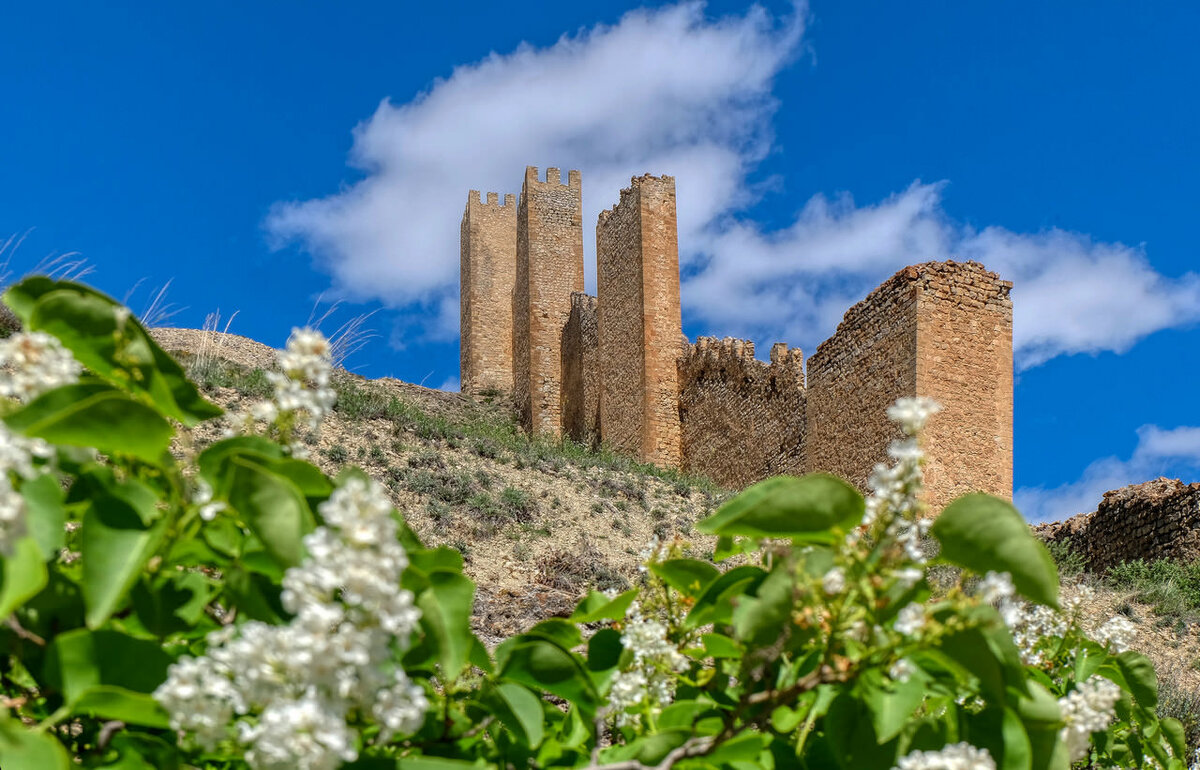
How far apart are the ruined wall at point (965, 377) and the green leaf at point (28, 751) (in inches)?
469

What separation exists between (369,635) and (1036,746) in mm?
883

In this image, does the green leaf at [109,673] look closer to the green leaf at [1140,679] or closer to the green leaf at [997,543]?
the green leaf at [997,543]

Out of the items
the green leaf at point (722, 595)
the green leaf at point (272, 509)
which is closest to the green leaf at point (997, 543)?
the green leaf at point (722, 595)

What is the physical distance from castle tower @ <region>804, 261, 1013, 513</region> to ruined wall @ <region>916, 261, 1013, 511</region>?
1 centimetres

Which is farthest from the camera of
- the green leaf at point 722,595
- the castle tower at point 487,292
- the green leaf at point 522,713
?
the castle tower at point 487,292

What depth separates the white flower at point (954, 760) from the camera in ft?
3.71

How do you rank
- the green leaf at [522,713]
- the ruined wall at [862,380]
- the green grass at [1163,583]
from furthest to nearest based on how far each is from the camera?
1. the ruined wall at [862,380]
2. the green grass at [1163,583]
3. the green leaf at [522,713]

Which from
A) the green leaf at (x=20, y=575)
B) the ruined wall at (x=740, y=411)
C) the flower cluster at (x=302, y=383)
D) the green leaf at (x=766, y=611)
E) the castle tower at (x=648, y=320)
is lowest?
the green leaf at (x=20, y=575)

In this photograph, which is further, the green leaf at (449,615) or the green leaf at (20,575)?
the green leaf at (449,615)

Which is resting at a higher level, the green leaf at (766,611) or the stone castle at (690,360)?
the stone castle at (690,360)

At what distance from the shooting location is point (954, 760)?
1.13 m

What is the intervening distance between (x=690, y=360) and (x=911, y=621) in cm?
1835

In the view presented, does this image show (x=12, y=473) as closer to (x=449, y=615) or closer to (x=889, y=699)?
(x=449, y=615)

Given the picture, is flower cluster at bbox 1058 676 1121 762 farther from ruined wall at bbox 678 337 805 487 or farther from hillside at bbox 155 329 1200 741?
ruined wall at bbox 678 337 805 487
